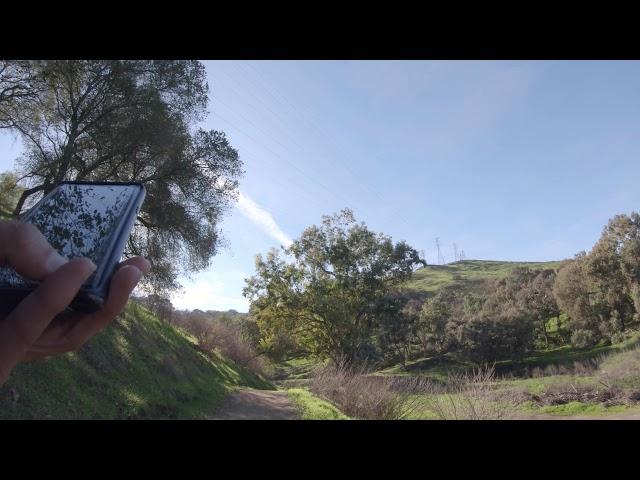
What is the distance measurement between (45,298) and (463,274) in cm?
13337

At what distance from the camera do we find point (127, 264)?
1499mm

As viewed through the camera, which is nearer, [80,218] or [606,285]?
[80,218]

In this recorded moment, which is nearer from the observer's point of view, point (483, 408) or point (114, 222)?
point (114, 222)

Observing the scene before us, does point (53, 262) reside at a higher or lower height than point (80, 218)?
lower

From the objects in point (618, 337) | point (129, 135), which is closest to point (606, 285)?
point (618, 337)

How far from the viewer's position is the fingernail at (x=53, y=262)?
4.50ft

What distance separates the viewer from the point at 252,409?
1566cm

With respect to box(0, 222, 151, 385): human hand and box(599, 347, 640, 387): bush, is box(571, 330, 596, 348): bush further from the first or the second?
box(0, 222, 151, 385): human hand

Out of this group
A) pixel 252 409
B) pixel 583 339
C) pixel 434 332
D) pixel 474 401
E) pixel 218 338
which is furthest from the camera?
pixel 434 332

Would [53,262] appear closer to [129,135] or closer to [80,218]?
[80,218]

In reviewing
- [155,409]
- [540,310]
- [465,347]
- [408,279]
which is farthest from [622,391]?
[540,310]
